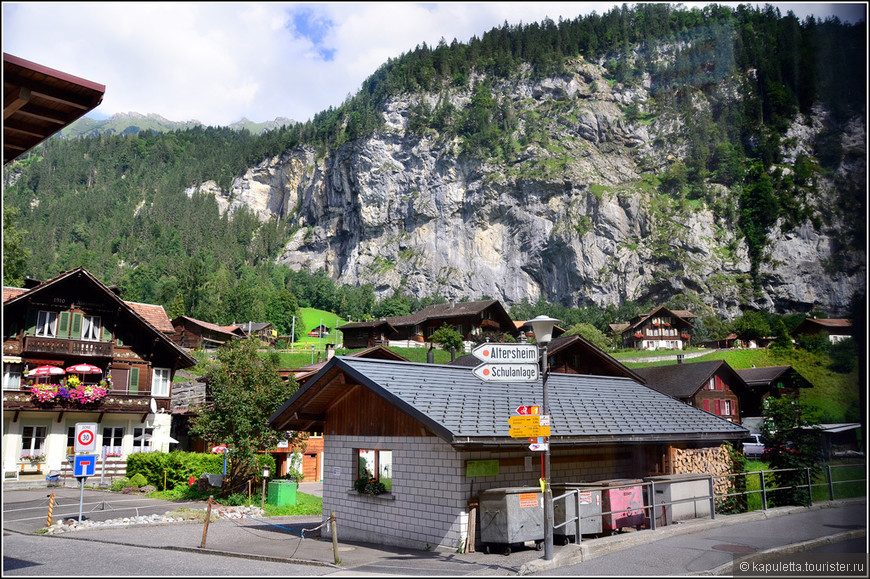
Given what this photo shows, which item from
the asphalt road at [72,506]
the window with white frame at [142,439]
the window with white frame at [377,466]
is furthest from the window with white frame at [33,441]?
the window with white frame at [377,466]

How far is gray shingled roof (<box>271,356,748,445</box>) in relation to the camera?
12.6m

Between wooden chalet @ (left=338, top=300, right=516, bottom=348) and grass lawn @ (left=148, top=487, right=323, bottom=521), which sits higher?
wooden chalet @ (left=338, top=300, right=516, bottom=348)

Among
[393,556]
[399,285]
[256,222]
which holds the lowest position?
[393,556]

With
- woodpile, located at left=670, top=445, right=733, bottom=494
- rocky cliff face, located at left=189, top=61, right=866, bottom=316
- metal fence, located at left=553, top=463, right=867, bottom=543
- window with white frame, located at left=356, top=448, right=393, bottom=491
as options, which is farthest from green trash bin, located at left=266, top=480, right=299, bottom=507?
rocky cliff face, located at left=189, top=61, right=866, bottom=316

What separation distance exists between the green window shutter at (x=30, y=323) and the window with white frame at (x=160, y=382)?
23.6 feet

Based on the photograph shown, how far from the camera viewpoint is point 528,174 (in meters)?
147

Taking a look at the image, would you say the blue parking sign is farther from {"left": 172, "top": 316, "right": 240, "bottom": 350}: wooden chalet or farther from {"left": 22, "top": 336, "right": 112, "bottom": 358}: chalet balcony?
{"left": 172, "top": 316, "right": 240, "bottom": 350}: wooden chalet

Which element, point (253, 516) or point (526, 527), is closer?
point (526, 527)

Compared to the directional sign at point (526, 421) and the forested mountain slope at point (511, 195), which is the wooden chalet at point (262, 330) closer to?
the forested mountain slope at point (511, 195)

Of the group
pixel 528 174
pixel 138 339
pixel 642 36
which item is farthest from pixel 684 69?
pixel 138 339

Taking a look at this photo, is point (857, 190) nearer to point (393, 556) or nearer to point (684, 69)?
point (393, 556)

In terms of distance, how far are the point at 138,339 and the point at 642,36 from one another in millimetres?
191027

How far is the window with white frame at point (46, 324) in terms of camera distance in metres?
33.8

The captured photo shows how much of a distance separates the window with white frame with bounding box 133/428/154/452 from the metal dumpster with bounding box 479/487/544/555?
3101 cm
